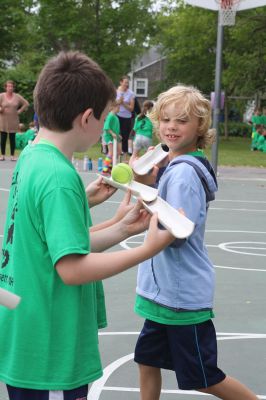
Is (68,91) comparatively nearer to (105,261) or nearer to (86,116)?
(86,116)

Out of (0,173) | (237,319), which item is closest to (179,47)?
(0,173)

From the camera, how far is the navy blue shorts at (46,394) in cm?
229

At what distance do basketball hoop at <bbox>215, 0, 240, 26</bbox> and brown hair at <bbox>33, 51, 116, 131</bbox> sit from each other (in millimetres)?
13403

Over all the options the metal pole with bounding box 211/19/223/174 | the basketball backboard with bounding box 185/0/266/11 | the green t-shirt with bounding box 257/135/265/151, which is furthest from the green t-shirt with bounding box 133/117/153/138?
the green t-shirt with bounding box 257/135/265/151

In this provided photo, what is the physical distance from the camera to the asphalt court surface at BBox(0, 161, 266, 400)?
4121 millimetres

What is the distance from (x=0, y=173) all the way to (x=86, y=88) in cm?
1304

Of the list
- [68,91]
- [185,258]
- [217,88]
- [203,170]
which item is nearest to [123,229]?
[68,91]

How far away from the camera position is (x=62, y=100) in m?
2.21

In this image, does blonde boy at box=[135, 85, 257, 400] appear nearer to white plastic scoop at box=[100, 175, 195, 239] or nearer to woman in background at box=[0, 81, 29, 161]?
white plastic scoop at box=[100, 175, 195, 239]

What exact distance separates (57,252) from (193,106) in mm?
1373

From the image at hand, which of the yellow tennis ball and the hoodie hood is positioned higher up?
the yellow tennis ball

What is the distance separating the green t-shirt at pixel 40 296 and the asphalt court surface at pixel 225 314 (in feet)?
5.63

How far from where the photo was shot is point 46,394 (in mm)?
2291

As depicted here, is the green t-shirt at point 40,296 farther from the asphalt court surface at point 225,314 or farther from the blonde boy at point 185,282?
the asphalt court surface at point 225,314
